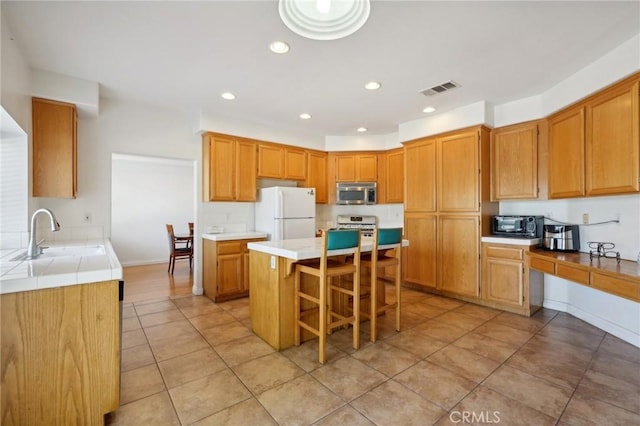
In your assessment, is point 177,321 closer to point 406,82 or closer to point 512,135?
point 406,82

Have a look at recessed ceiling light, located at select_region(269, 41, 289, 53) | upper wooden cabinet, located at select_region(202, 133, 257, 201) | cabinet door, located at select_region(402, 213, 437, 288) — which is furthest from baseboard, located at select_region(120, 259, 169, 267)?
recessed ceiling light, located at select_region(269, 41, 289, 53)

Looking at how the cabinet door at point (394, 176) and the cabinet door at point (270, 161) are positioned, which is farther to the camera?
the cabinet door at point (394, 176)

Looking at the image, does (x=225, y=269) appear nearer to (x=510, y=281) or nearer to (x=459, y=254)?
(x=459, y=254)

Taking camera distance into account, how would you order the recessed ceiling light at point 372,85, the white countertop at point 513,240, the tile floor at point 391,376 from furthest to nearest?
the white countertop at point 513,240 < the recessed ceiling light at point 372,85 < the tile floor at point 391,376

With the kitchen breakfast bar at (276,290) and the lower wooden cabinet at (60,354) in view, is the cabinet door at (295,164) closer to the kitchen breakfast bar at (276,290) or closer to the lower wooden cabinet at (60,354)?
the kitchen breakfast bar at (276,290)

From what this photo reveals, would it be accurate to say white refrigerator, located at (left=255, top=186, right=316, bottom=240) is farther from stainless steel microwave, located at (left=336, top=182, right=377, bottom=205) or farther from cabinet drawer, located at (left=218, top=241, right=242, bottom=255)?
stainless steel microwave, located at (left=336, top=182, right=377, bottom=205)

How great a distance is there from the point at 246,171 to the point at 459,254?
3.21 metres

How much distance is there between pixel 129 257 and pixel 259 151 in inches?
166

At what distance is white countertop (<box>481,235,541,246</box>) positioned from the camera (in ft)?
10.6

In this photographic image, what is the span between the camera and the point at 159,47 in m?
2.36

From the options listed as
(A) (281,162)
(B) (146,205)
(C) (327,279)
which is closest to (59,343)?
(C) (327,279)

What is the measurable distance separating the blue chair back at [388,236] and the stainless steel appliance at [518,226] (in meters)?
1.66

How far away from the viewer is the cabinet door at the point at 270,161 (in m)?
4.42

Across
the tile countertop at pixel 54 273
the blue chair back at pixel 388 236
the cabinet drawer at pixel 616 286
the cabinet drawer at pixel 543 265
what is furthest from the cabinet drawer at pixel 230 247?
the cabinet drawer at pixel 616 286
